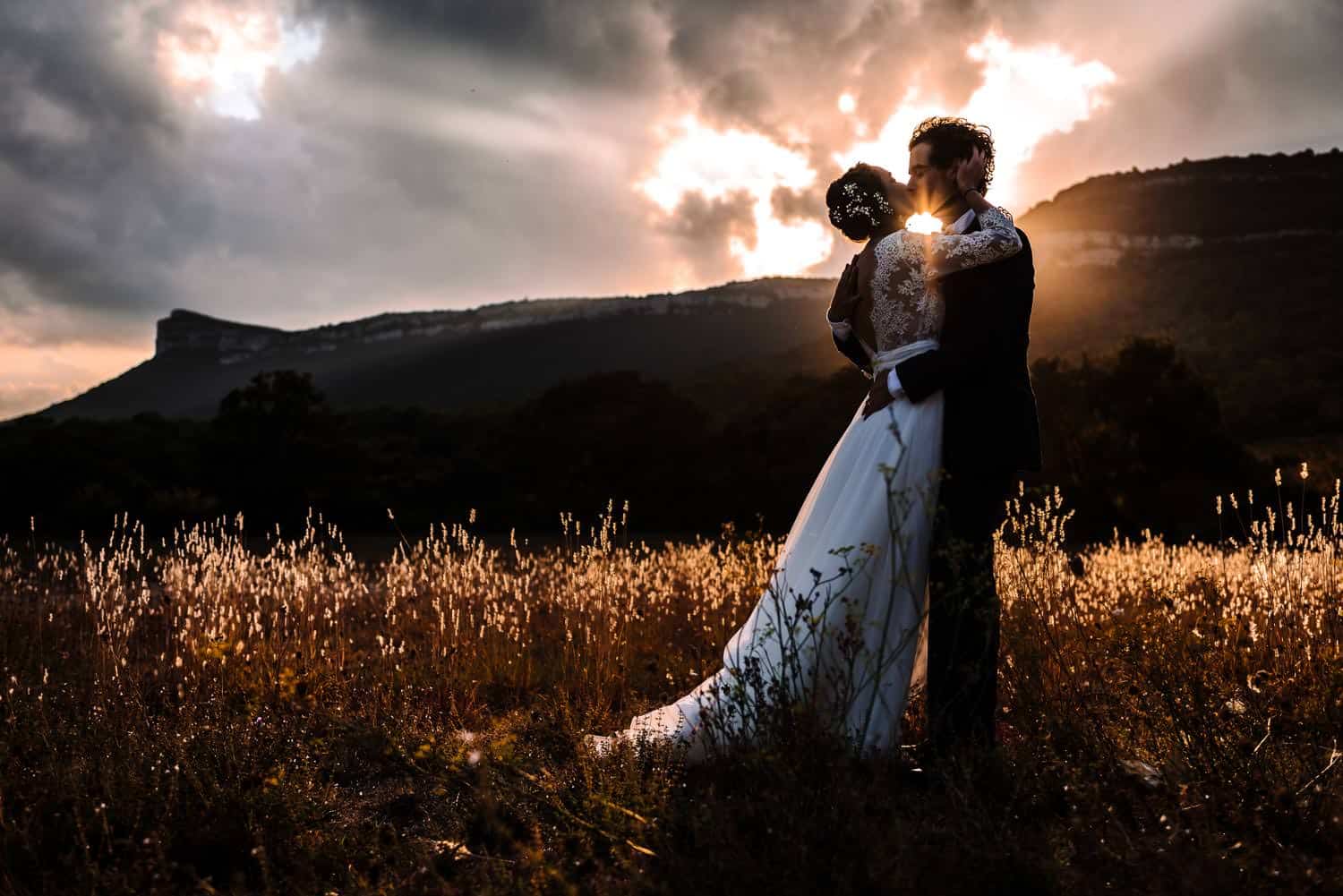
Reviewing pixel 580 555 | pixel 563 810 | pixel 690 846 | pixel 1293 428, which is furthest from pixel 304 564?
pixel 1293 428

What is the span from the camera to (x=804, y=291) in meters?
79.1

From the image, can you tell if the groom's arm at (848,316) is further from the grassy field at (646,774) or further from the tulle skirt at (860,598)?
the grassy field at (646,774)

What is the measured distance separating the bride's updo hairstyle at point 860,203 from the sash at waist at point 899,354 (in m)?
0.48

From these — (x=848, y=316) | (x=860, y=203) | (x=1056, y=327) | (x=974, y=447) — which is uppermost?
(x=1056, y=327)

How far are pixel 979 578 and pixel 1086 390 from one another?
16.7 meters

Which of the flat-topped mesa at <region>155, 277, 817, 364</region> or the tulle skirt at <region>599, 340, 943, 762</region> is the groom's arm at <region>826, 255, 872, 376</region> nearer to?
the tulle skirt at <region>599, 340, 943, 762</region>

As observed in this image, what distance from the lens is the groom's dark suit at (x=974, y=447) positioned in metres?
2.84

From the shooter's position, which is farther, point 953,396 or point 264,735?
point 264,735

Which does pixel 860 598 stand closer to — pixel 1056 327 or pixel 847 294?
pixel 847 294

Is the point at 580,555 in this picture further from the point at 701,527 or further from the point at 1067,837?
the point at 701,527

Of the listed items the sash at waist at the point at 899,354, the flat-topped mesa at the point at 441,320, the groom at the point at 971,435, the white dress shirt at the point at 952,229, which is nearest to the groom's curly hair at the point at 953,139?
the groom at the point at 971,435

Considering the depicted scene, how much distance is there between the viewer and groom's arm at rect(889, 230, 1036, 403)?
2836 mm

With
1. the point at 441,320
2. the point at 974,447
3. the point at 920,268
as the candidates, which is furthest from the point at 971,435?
the point at 441,320

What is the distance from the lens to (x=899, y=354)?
3057 millimetres
